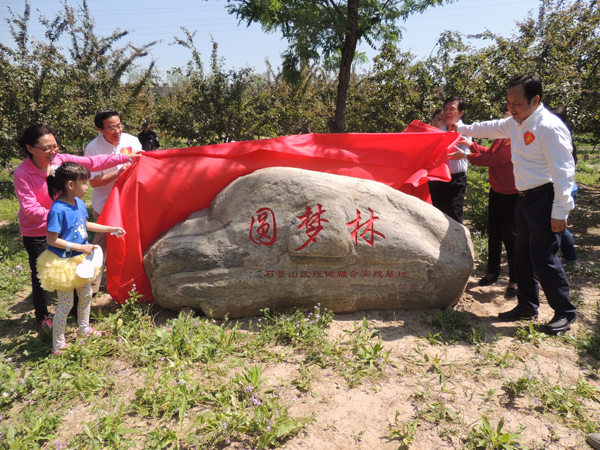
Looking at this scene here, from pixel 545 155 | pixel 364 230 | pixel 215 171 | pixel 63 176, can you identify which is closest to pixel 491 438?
pixel 364 230

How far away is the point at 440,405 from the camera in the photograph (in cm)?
247

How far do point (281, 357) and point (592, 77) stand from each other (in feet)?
19.5

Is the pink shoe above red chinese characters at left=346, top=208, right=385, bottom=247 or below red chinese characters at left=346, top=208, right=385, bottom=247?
below

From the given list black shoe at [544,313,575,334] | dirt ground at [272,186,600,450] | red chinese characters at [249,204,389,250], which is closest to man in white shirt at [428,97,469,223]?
dirt ground at [272,186,600,450]

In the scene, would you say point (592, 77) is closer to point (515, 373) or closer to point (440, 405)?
point (515, 373)

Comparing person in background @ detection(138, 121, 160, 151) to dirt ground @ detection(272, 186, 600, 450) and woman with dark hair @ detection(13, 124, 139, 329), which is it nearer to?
woman with dark hair @ detection(13, 124, 139, 329)

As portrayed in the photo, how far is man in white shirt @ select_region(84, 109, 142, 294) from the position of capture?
11.9 feet

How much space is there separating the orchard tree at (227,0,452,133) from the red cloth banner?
2.72 m

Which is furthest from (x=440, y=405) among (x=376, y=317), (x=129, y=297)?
(x=129, y=297)

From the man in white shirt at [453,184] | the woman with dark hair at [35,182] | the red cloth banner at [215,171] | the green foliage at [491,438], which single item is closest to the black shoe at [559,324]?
the green foliage at [491,438]

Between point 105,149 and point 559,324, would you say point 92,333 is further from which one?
point 559,324

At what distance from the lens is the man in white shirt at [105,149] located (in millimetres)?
3617

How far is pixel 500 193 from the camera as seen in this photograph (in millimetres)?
3955

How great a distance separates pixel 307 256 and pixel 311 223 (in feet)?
0.98
